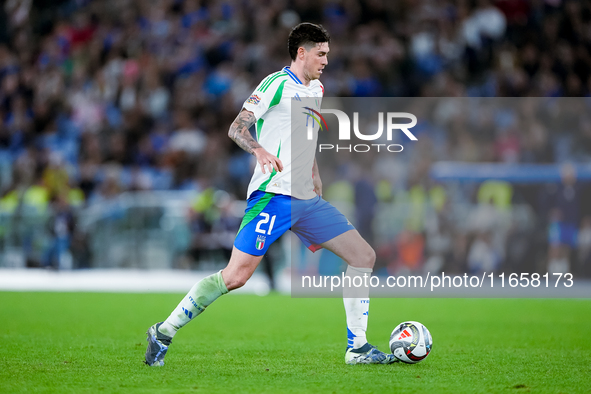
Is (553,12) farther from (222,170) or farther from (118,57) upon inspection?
(118,57)

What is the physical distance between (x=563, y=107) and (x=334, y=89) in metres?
4.90

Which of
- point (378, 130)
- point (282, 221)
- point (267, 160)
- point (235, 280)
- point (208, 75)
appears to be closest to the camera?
point (267, 160)

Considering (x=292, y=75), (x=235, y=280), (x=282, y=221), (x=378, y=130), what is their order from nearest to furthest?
(x=235, y=280) → (x=282, y=221) → (x=292, y=75) → (x=378, y=130)

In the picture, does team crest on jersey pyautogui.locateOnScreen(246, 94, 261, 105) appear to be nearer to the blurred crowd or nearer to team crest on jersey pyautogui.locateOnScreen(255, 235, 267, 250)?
team crest on jersey pyautogui.locateOnScreen(255, 235, 267, 250)

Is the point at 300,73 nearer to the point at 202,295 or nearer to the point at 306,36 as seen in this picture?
the point at 306,36

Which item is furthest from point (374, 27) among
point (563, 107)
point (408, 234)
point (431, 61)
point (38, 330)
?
point (38, 330)

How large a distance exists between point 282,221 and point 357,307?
907 mm

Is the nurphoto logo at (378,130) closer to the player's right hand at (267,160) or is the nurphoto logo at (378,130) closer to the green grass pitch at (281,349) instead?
the green grass pitch at (281,349)

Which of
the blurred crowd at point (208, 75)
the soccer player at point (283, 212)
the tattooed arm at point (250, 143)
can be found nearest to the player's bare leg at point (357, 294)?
the soccer player at point (283, 212)

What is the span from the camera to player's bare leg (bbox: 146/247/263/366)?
17.8 ft

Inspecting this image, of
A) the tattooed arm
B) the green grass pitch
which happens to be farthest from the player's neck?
the green grass pitch

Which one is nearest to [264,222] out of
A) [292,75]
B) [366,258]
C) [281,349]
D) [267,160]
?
[267,160]

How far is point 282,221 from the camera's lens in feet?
18.2

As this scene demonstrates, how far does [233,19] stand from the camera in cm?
1900
